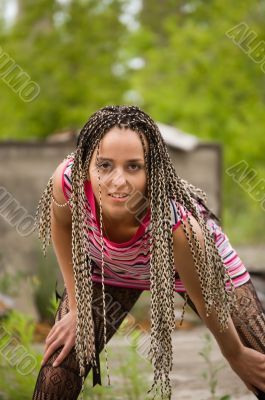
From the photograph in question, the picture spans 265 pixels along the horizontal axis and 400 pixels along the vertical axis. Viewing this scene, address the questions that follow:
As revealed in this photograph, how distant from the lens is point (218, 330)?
10.8ft

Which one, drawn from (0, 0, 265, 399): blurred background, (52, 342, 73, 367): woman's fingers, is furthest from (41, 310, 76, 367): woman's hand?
(0, 0, 265, 399): blurred background

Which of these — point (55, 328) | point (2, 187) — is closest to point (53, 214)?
point (55, 328)

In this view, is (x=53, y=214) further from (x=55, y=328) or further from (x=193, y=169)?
(x=193, y=169)

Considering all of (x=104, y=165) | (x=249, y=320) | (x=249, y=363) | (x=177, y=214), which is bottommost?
(x=249, y=363)

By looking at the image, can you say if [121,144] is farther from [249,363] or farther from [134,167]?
[249,363]

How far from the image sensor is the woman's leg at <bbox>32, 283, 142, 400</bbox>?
329cm

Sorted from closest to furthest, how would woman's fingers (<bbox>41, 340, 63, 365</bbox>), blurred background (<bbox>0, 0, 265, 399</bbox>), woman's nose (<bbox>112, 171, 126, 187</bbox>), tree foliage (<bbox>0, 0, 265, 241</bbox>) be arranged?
woman's nose (<bbox>112, 171, 126, 187</bbox>) → woman's fingers (<bbox>41, 340, 63, 365</bbox>) → blurred background (<bbox>0, 0, 265, 399</bbox>) → tree foliage (<bbox>0, 0, 265, 241</bbox>)

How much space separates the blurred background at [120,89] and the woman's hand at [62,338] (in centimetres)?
529

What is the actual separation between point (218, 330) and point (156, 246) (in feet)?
1.55

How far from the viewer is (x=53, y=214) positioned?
3.46 metres

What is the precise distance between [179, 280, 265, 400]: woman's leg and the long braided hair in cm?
16

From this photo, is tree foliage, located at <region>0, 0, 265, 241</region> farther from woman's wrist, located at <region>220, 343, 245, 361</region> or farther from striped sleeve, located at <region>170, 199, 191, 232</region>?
striped sleeve, located at <region>170, 199, 191, 232</region>

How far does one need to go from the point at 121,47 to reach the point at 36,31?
4.60 ft

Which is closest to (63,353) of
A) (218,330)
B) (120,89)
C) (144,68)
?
(218,330)
